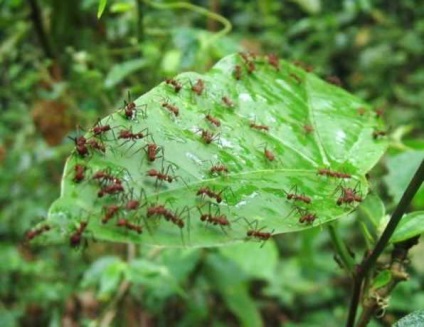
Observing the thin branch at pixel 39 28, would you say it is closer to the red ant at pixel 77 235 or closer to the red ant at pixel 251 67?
the red ant at pixel 251 67

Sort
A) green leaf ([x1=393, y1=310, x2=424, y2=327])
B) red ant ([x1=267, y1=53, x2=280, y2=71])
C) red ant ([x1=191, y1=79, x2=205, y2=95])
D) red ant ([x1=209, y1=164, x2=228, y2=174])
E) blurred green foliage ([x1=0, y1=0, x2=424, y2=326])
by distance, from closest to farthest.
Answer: green leaf ([x1=393, y1=310, x2=424, y2=327])
red ant ([x1=209, y1=164, x2=228, y2=174])
red ant ([x1=191, y1=79, x2=205, y2=95])
red ant ([x1=267, y1=53, x2=280, y2=71])
blurred green foliage ([x1=0, y1=0, x2=424, y2=326])

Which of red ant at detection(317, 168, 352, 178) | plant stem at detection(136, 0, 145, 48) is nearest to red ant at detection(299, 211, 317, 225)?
red ant at detection(317, 168, 352, 178)

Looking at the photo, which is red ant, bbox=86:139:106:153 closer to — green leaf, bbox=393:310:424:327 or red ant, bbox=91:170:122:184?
red ant, bbox=91:170:122:184

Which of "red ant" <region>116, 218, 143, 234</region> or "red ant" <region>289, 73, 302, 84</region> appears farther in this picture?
"red ant" <region>289, 73, 302, 84</region>

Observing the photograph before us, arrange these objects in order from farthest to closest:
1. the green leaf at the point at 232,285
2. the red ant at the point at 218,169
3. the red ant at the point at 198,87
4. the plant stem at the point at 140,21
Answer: the green leaf at the point at 232,285 < the plant stem at the point at 140,21 < the red ant at the point at 198,87 < the red ant at the point at 218,169

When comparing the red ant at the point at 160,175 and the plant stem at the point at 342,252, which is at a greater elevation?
the red ant at the point at 160,175

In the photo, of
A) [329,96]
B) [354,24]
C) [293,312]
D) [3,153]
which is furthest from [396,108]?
[329,96]

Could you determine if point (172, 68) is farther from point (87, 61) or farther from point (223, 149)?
point (223, 149)

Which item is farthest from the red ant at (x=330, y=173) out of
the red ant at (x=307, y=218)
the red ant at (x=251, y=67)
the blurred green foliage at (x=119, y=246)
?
the blurred green foliage at (x=119, y=246)
